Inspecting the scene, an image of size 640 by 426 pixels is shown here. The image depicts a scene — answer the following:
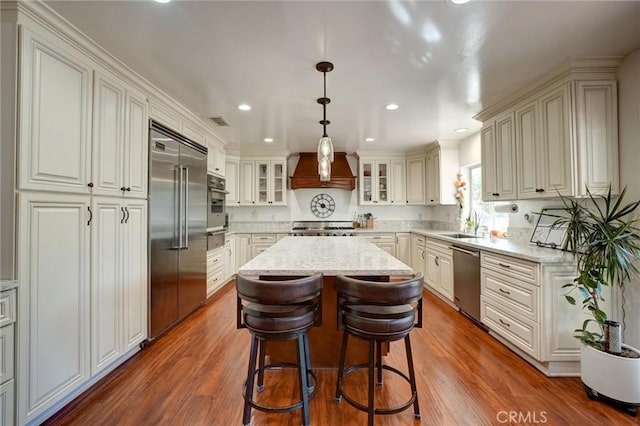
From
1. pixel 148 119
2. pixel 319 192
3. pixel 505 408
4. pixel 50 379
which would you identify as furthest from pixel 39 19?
pixel 319 192

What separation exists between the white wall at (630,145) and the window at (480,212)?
1465 mm

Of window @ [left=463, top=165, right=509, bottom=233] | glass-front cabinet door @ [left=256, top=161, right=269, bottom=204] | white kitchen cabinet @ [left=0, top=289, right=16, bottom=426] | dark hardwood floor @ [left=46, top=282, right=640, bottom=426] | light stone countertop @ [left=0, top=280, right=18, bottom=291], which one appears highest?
glass-front cabinet door @ [left=256, top=161, right=269, bottom=204]

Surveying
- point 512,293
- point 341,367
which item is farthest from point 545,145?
point 341,367

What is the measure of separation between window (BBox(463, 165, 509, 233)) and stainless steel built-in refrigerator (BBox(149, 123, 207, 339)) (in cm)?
374

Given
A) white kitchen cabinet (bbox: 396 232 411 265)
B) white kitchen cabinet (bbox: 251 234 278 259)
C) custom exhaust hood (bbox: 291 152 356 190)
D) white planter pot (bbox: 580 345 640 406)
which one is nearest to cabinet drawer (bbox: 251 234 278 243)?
white kitchen cabinet (bbox: 251 234 278 259)

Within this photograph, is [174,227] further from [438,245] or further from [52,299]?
[438,245]

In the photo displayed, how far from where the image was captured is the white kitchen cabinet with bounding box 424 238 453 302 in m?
3.75

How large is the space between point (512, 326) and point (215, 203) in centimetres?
378

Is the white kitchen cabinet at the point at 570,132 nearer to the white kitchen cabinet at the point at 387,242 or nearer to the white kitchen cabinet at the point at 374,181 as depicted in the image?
the white kitchen cabinet at the point at 387,242

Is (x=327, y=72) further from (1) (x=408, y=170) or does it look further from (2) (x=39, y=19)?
(1) (x=408, y=170)

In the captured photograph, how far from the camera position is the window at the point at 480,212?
387 cm

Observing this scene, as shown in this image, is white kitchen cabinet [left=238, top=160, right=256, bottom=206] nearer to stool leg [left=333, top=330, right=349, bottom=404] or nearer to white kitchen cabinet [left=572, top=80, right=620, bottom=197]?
stool leg [left=333, top=330, right=349, bottom=404]

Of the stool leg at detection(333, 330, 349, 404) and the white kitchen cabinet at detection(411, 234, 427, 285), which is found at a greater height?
the white kitchen cabinet at detection(411, 234, 427, 285)

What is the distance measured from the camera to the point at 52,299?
1699 mm
